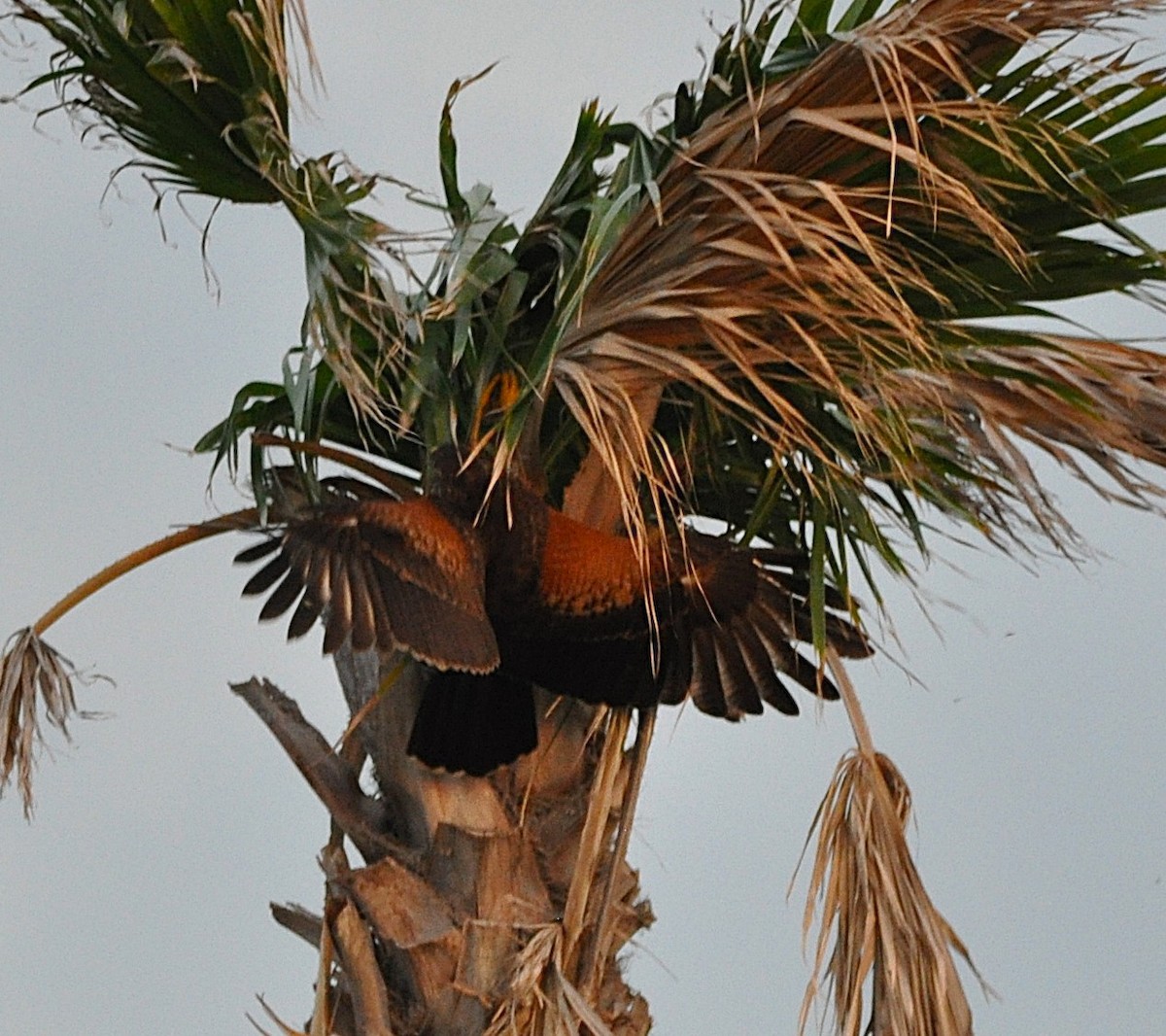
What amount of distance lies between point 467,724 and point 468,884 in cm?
30

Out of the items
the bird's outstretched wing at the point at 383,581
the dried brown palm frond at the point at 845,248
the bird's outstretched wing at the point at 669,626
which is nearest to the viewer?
the bird's outstretched wing at the point at 383,581

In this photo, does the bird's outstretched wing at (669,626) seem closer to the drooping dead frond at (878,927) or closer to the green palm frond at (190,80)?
the drooping dead frond at (878,927)

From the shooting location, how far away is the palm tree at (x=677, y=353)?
3.09 metres

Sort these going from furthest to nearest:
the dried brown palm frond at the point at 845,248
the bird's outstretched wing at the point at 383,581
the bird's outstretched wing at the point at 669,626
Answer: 1. the bird's outstretched wing at the point at 669,626
2. the dried brown palm frond at the point at 845,248
3. the bird's outstretched wing at the point at 383,581

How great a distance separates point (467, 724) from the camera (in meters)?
3.30

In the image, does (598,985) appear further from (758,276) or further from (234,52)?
(234,52)

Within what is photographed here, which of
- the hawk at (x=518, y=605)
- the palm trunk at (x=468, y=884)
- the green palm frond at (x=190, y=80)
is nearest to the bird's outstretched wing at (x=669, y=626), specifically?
the hawk at (x=518, y=605)

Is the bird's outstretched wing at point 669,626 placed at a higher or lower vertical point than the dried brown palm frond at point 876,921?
higher

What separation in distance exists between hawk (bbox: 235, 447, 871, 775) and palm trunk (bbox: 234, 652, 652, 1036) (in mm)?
95

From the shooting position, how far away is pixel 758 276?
3229 millimetres

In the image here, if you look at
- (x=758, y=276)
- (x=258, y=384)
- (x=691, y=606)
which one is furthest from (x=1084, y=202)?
(x=258, y=384)

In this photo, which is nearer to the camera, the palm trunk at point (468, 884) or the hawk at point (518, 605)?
the hawk at point (518, 605)

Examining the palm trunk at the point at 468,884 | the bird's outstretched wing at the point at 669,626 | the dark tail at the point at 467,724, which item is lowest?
the palm trunk at the point at 468,884

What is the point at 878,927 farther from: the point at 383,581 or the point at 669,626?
the point at 383,581
